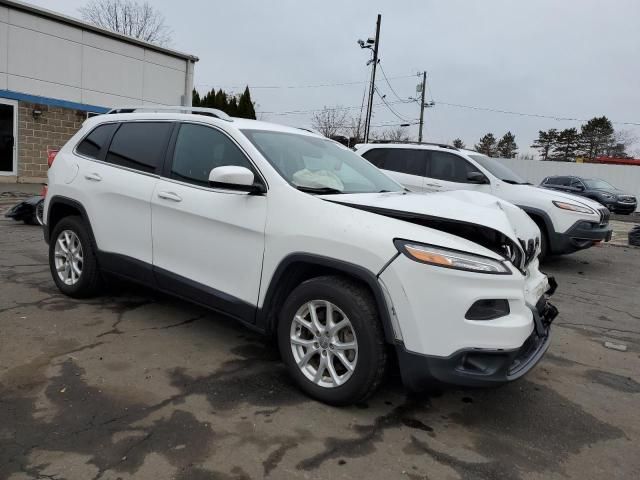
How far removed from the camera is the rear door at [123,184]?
425 cm

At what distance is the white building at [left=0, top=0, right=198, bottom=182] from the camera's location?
16609 millimetres

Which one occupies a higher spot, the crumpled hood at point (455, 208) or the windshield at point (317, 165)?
the windshield at point (317, 165)

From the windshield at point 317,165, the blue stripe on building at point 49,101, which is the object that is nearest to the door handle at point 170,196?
the windshield at point 317,165

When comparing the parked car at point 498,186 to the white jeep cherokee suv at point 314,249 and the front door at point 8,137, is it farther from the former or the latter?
the front door at point 8,137

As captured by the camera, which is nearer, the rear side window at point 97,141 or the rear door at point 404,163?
the rear side window at point 97,141

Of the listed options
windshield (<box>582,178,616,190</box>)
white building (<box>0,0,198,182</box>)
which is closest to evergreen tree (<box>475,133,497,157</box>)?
windshield (<box>582,178,616,190</box>)

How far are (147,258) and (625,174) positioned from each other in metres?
32.5

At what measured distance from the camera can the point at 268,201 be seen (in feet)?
11.4

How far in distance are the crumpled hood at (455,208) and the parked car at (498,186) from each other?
14.8ft

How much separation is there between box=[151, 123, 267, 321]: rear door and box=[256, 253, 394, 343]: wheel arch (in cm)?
12

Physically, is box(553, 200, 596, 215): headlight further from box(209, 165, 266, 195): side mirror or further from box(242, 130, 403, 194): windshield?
box(209, 165, 266, 195): side mirror

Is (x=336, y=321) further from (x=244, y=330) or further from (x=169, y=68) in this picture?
(x=169, y=68)

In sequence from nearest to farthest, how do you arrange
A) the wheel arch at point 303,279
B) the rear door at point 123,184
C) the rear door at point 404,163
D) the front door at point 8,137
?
the wheel arch at point 303,279 < the rear door at point 123,184 < the rear door at point 404,163 < the front door at point 8,137

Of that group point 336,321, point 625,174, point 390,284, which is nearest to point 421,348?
point 390,284
